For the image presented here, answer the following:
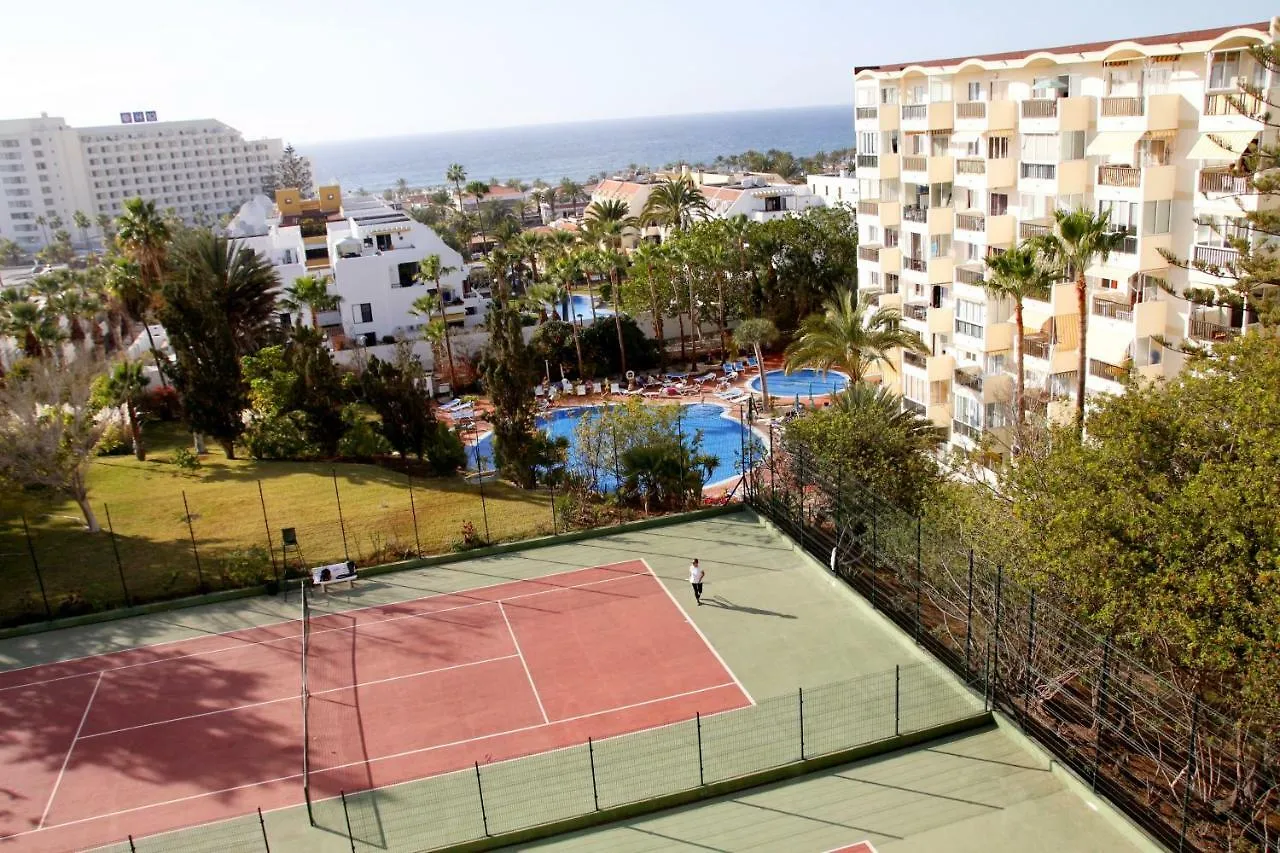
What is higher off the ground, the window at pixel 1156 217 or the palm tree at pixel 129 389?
the window at pixel 1156 217

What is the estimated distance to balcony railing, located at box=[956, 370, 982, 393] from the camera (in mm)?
33594

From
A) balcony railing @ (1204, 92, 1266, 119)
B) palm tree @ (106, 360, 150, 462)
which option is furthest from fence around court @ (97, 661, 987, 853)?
palm tree @ (106, 360, 150, 462)

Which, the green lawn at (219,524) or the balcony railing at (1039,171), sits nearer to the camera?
the green lawn at (219,524)

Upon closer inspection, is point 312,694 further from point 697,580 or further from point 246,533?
point 246,533

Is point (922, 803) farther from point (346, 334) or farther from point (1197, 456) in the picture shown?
point (346, 334)

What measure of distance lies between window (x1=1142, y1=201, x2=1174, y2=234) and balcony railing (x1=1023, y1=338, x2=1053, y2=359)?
453 cm

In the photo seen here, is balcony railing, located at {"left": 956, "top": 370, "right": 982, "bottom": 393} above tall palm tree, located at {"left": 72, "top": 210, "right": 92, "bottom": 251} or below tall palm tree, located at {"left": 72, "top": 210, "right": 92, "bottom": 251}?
below

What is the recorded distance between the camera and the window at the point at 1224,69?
24562mm

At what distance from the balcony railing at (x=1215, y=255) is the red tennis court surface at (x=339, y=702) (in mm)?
16259

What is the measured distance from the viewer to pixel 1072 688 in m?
17.3

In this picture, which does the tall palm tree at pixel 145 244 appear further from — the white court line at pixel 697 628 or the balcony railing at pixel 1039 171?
the balcony railing at pixel 1039 171

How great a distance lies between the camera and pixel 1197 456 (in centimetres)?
1588

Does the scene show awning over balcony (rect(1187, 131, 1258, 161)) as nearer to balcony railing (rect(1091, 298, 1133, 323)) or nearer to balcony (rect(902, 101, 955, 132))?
balcony railing (rect(1091, 298, 1133, 323))

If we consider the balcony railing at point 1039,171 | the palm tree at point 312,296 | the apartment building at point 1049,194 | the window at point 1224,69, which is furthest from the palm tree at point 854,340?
the palm tree at point 312,296
